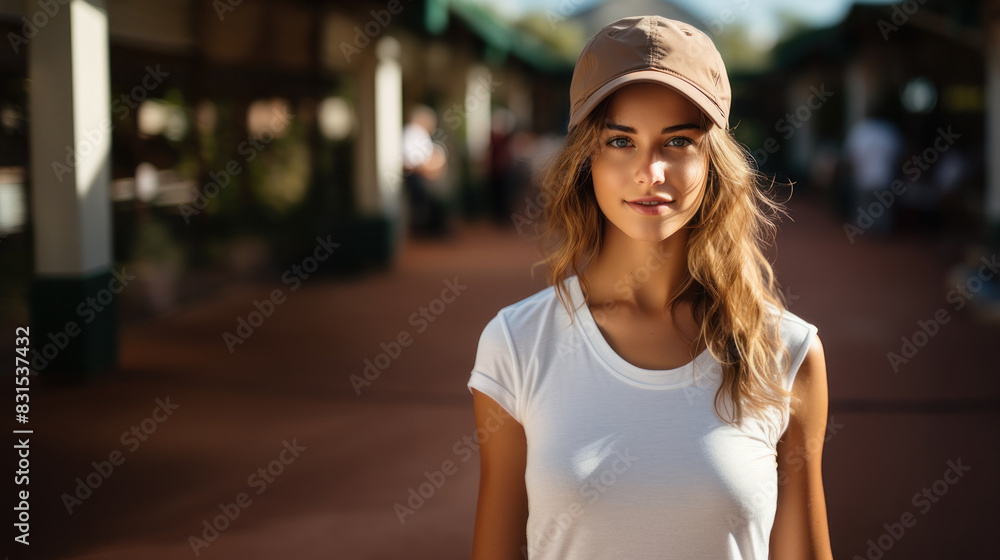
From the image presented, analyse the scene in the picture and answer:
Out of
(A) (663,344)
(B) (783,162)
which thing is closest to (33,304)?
(A) (663,344)

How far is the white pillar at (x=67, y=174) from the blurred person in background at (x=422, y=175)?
7.67 m

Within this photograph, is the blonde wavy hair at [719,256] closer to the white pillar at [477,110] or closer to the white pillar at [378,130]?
the white pillar at [378,130]

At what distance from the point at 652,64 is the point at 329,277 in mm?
9846

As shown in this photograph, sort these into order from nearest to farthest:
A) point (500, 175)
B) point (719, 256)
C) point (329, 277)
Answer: point (719, 256) → point (329, 277) → point (500, 175)

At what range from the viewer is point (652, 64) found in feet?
5.30

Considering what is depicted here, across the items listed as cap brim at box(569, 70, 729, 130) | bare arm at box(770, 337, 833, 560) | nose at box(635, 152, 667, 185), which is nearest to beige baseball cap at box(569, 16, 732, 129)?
cap brim at box(569, 70, 729, 130)

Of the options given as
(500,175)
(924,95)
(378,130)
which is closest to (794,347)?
(378,130)

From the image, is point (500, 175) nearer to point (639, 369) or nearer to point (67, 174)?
point (67, 174)

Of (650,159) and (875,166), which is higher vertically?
(650,159)

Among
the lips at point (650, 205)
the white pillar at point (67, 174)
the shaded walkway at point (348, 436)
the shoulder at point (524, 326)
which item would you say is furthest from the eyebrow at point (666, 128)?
the white pillar at point (67, 174)

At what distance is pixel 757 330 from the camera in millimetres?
1707

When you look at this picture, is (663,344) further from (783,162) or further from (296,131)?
(783,162)

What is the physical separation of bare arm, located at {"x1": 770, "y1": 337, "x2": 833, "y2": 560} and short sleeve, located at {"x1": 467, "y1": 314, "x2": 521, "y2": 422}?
0.49 meters

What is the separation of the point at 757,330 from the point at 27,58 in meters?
5.73
